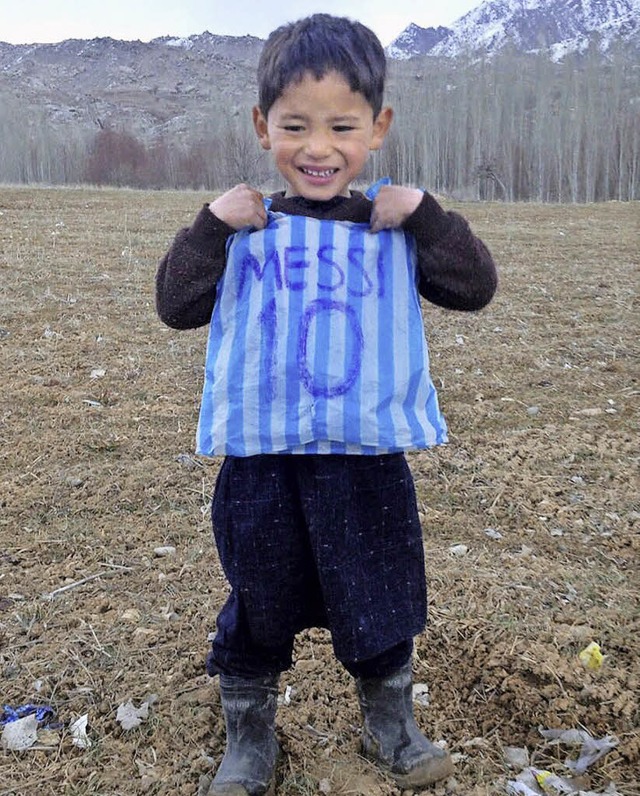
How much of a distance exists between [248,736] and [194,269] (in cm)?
106

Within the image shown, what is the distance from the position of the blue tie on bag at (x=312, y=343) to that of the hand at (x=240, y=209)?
0.12ft

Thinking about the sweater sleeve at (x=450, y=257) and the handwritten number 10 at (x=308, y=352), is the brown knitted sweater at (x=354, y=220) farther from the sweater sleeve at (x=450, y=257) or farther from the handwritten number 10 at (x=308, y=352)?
the handwritten number 10 at (x=308, y=352)

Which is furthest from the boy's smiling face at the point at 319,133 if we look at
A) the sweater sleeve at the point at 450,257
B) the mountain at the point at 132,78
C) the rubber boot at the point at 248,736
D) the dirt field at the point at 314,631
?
the mountain at the point at 132,78

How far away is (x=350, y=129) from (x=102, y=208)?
11862 millimetres

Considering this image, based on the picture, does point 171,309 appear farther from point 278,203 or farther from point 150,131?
point 150,131

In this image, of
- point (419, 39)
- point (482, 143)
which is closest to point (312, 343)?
point (482, 143)

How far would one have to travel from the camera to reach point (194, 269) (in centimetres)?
151

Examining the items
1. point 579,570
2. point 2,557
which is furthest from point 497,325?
point 2,557

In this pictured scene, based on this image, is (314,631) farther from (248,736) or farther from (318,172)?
(318,172)

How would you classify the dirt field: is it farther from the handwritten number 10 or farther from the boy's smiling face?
the boy's smiling face

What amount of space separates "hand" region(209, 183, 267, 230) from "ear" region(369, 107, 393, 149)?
0.26 metres

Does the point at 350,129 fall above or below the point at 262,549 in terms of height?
above

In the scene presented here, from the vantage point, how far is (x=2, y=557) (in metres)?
2.84

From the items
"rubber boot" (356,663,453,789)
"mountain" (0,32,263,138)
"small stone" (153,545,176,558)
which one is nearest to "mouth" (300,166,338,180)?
"rubber boot" (356,663,453,789)
